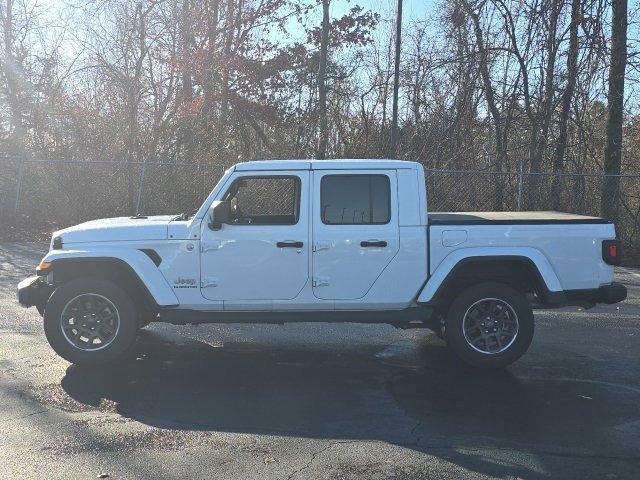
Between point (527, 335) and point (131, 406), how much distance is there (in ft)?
11.9

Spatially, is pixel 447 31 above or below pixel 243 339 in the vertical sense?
above

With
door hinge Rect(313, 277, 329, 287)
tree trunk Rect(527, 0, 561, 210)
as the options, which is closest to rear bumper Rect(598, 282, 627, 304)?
door hinge Rect(313, 277, 329, 287)

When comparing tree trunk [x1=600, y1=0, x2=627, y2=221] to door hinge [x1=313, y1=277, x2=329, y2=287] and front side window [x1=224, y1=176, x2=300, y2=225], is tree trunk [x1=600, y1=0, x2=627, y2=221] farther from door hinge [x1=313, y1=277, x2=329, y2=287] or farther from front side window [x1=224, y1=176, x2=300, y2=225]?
door hinge [x1=313, y1=277, x2=329, y2=287]

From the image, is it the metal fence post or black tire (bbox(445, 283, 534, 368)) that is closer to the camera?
black tire (bbox(445, 283, 534, 368))

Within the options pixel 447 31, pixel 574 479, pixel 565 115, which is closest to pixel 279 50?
pixel 447 31

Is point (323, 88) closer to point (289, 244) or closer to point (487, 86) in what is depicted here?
point (487, 86)

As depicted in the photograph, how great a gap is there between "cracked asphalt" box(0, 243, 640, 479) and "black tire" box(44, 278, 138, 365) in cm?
14

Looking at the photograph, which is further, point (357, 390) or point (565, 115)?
point (565, 115)

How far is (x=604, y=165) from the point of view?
16609 millimetres

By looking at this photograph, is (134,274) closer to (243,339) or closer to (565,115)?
(243,339)

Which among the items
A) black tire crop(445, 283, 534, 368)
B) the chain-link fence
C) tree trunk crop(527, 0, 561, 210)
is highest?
tree trunk crop(527, 0, 561, 210)

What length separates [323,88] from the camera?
763 inches

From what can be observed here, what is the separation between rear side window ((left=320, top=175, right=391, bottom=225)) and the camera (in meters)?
6.02

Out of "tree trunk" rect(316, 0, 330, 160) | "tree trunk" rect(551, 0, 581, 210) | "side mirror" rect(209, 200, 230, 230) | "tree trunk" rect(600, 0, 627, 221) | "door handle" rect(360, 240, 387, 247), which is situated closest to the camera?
"side mirror" rect(209, 200, 230, 230)
